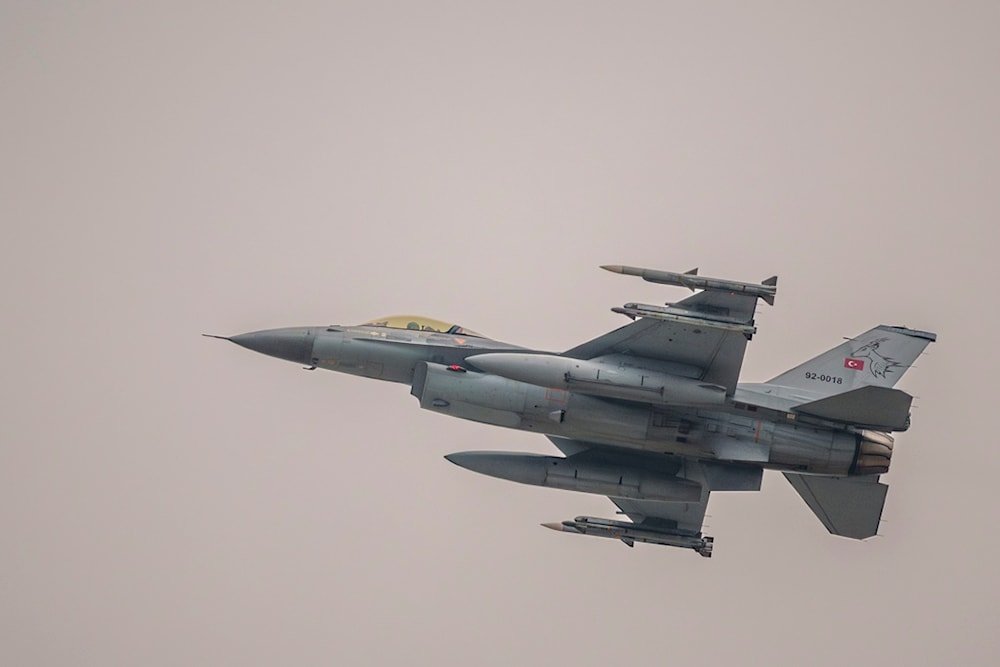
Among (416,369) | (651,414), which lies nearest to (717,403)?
(651,414)

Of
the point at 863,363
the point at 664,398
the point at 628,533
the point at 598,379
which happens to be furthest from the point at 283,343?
the point at 863,363

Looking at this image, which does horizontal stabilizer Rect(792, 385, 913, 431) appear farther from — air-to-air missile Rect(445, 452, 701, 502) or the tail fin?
air-to-air missile Rect(445, 452, 701, 502)

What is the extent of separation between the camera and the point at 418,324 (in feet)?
90.4

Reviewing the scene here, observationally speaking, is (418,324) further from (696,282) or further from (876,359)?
(876,359)

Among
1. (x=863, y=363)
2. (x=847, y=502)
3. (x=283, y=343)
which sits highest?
(x=863, y=363)

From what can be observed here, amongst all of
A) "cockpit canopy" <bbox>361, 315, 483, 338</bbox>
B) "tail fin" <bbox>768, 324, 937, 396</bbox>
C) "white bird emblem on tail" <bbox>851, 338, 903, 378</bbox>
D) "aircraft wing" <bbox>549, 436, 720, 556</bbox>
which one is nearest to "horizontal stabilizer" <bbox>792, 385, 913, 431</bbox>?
Result: "tail fin" <bbox>768, 324, 937, 396</bbox>

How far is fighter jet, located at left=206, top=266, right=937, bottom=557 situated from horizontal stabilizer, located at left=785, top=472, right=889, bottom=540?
27mm

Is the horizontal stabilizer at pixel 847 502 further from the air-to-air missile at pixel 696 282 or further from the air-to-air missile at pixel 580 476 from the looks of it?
the air-to-air missile at pixel 696 282

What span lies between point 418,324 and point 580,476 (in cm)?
439

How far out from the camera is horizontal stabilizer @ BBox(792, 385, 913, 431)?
84.5ft

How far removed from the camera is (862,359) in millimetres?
28438

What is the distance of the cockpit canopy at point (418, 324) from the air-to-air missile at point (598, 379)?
1.75 metres

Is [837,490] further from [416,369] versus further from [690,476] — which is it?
[416,369]

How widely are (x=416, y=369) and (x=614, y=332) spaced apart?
3891 mm
